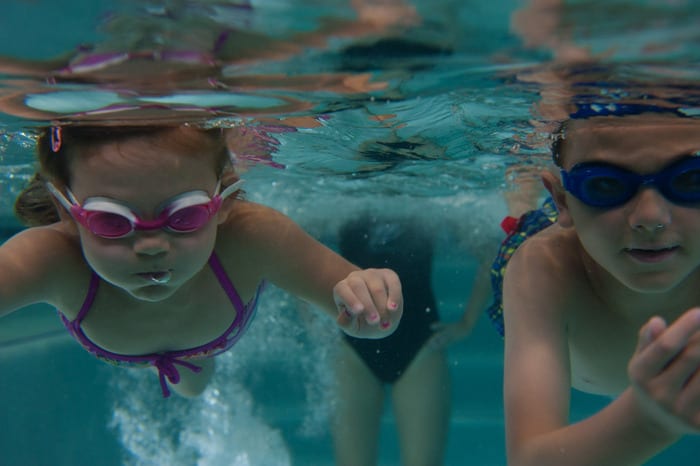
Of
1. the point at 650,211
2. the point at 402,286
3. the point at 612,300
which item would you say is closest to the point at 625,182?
the point at 650,211

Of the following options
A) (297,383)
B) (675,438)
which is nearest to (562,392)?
(675,438)

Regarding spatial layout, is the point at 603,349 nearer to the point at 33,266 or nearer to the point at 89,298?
the point at 89,298

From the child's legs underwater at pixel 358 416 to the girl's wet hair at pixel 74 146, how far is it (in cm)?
491

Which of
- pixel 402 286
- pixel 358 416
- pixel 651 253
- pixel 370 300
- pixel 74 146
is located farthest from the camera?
pixel 358 416

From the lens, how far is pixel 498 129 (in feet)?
22.5

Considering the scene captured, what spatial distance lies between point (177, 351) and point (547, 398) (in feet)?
11.5

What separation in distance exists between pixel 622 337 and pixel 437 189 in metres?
7.83

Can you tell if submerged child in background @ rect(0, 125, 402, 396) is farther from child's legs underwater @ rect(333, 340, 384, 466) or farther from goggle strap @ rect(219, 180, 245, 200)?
child's legs underwater @ rect(333, 340, 384, 466)

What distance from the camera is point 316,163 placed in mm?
9281

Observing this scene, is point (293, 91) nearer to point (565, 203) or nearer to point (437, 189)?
point (565, 203)

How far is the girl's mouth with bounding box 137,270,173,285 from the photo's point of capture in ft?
14.2

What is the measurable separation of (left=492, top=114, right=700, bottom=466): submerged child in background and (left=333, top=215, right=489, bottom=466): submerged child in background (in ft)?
13.6

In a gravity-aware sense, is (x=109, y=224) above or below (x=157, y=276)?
above

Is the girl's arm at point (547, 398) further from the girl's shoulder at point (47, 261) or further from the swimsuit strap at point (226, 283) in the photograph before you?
the girl's shoulder at point (47, 261)
